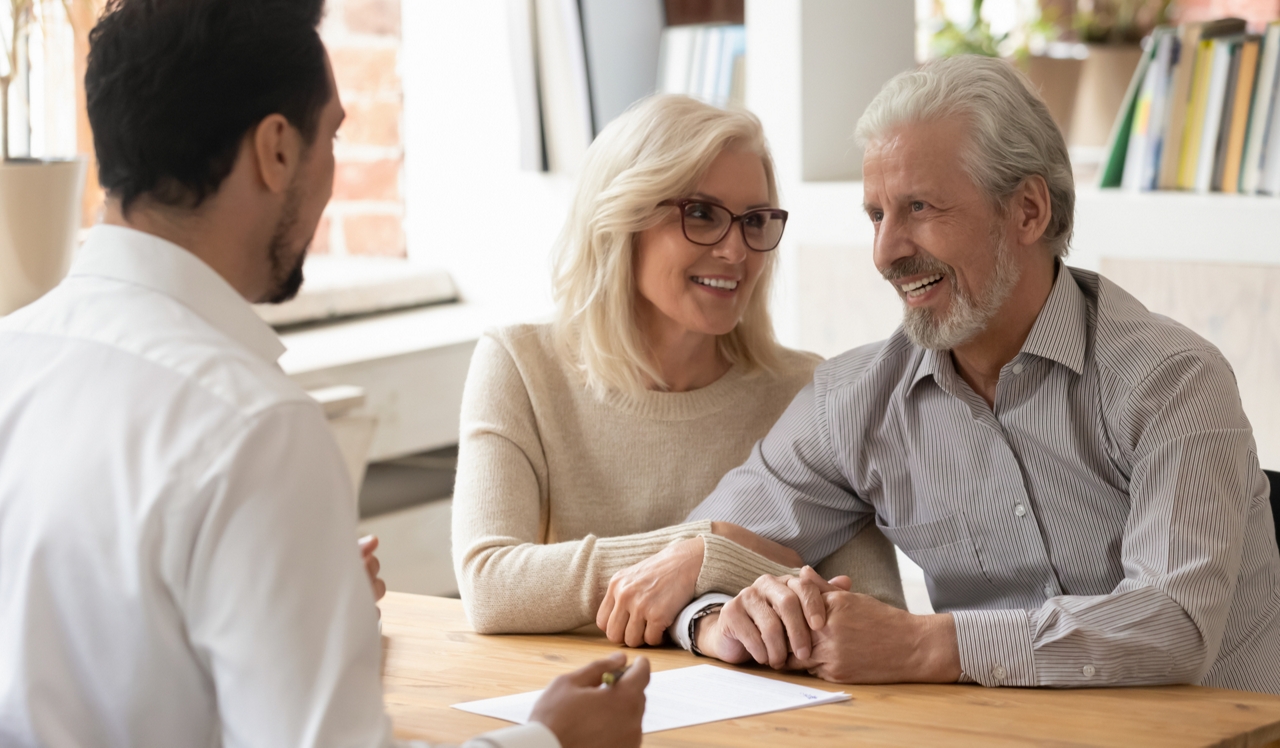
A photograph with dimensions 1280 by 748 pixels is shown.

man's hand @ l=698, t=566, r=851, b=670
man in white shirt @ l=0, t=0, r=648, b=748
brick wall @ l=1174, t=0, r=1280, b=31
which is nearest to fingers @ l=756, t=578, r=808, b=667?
man's hand @ l=698, t=566, r=851, b=670

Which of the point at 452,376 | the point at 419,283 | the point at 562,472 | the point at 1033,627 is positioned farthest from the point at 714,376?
the point at 419,283

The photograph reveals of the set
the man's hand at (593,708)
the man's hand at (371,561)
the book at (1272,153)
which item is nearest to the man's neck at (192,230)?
the man's hand at (371,561)

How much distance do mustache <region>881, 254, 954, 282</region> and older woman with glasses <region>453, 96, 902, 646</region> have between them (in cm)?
30

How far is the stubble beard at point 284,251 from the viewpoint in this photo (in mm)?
1101

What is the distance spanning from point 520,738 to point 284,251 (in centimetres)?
44

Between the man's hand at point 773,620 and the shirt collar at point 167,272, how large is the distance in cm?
76

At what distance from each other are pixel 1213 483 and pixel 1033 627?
29 cm

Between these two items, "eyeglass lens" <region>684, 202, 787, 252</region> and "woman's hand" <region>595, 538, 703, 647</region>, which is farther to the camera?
"eyeglass lens" <region>684, 202, 787, 252</region>

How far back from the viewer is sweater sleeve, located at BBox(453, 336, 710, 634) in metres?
1.79

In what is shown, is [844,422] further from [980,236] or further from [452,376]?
[452,376]

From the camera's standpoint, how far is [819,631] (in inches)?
62.6

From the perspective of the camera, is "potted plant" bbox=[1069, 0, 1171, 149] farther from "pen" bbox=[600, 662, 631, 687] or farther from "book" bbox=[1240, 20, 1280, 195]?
"pen" bbox=[600, 662, 631, 687]

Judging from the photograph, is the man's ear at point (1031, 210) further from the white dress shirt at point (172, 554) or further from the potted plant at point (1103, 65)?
the potted plant at point (1103, 65)

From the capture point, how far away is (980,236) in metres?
1.83
